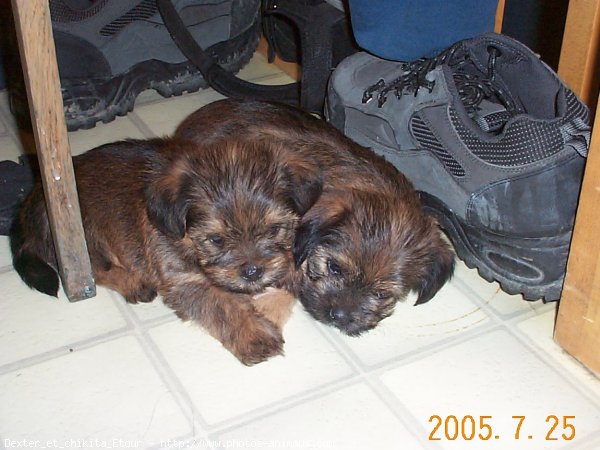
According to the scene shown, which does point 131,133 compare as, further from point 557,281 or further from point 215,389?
point 557,281

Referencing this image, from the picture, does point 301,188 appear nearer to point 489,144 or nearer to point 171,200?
point 171,200

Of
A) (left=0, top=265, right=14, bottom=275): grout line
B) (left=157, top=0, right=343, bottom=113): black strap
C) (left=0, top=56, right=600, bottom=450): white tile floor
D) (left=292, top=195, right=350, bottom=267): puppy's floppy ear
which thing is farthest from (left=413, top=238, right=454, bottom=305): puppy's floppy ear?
(left=0, top=265, right=14, bottom=275): grout line

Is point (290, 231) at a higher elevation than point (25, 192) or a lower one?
higher

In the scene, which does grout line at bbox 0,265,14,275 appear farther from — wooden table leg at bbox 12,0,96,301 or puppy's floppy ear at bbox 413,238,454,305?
puppy's floppy ear at bbox 413,238,454,305

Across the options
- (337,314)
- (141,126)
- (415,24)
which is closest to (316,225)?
(337,314)

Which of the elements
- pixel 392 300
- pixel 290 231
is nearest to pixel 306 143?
pixel 290 231

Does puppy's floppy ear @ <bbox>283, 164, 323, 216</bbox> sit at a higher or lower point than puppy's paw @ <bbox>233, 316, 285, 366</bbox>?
higher

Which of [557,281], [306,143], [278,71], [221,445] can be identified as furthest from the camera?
[278,71]
